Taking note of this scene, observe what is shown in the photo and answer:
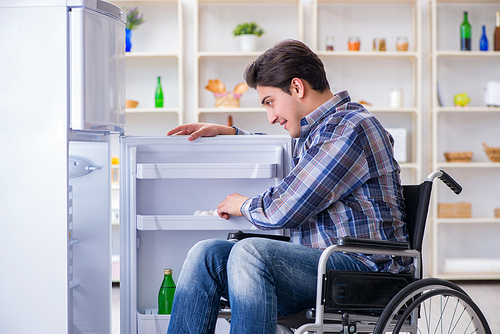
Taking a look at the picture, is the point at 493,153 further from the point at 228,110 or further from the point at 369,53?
the point at 228,110

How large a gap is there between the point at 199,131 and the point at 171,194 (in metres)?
0.26

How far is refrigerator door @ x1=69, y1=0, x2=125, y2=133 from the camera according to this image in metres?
1.45

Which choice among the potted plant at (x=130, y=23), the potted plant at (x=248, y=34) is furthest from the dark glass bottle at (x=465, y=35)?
the potted plant at (x=130, y=23)

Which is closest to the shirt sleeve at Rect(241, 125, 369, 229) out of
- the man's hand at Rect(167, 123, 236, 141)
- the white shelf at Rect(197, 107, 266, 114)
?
the man's hand at Rect(167, 123, 236, 141)

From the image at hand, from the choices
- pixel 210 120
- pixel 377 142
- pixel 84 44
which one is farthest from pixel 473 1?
pixel 84 44

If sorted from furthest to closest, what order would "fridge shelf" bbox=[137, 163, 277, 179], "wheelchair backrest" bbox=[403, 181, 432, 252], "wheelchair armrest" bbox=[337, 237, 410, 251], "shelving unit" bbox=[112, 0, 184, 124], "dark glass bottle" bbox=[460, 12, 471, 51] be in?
"shelving unit" bbox=[112, 0, 184, 124]
"dark glass bottle" bbox=[460, 12, 471, 51]
"fridge shelf" bbox=[137, 163, 277, 179]
"wheelchair backrest" bbox=[403, 181, 432, 252]
"wheelchair armrest" bbox=[337, 237, 410, 251]

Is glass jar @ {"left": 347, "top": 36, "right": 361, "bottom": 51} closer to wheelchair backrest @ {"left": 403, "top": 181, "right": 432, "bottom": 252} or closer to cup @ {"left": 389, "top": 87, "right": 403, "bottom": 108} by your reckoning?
cup @ {"left": 389, "top": 87, "right": 403, "bottom": 108}

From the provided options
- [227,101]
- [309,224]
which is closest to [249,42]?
[227,101]

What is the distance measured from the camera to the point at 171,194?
5.81 ft

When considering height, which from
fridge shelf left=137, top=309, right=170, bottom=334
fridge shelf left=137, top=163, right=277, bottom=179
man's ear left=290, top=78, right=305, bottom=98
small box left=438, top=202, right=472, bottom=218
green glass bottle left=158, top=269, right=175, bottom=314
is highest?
man's ear left=290, top=78, right=305, bottom=98

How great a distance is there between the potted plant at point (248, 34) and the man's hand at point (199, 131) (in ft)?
6.29

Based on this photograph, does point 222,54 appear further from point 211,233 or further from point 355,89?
point 211,233

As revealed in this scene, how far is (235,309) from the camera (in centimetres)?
116

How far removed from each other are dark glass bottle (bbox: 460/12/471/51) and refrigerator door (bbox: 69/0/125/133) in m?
2.75
